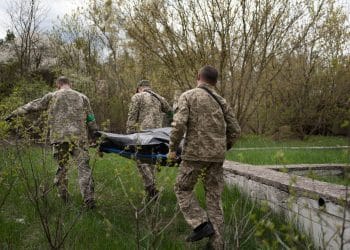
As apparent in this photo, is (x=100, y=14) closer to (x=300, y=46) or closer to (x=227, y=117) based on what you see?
(x=300, y=46)

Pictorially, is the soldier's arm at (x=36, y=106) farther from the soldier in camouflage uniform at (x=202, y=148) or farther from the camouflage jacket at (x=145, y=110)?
the soldier in camouflage uniform at (x=202, y=148)

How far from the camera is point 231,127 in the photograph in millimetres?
5109

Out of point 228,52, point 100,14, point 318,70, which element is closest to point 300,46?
point 318,70

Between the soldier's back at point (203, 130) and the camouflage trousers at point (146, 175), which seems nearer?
the soldier's back at point (203, 130)

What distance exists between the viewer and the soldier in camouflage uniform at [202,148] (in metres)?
4.80

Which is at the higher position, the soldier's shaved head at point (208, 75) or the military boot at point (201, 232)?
the soldier's shaved head at point (208, 75)

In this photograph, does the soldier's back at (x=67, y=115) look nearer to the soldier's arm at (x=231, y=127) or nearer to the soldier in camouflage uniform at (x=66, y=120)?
the soldier in camouflage uniform at (x=66, y=120)

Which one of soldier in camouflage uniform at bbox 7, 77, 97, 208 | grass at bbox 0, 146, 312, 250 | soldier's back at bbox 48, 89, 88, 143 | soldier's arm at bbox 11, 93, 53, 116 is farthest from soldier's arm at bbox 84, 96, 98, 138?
grass at bbox 0, 146, 312, 250

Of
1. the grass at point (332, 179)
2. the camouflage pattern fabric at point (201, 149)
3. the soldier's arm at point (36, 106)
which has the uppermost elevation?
the soldier's arm at point (36, 106)

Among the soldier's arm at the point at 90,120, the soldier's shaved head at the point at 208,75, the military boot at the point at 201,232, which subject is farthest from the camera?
the soldier's arm at the point at 90,120

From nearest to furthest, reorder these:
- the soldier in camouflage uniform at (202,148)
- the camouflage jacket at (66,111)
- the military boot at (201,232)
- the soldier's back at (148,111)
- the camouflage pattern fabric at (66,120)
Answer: the military boot at (201,232) < the soldier in camouflage uniform at (202,148) < the camouflage pattern fabric at (66,120) < the camouflage jacket at (66,111) < the soldier's back at (148,111)

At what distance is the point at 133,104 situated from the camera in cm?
777

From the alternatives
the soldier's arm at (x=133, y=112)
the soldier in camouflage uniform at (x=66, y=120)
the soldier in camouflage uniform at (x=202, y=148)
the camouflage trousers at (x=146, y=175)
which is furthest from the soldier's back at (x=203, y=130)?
the soldier's arm at (x=133, y=112)

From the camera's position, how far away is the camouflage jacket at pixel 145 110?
25.4ft
